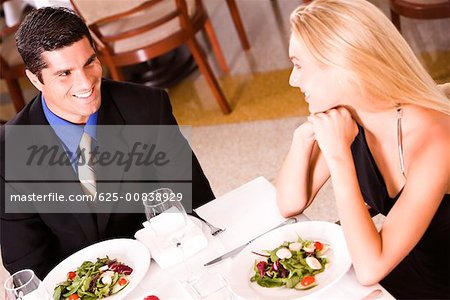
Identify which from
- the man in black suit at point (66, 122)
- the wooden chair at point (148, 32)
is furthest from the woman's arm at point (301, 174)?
the wooden chair at point (148, 32)

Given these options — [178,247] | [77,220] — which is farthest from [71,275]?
[77,220]

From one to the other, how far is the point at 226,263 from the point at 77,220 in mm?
642

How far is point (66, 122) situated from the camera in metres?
2.26

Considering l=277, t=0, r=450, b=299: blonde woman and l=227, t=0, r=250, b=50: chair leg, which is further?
l=227, t=0, r=250, b=50: chair leg

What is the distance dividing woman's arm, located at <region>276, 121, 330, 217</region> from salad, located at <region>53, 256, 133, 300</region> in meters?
0.46

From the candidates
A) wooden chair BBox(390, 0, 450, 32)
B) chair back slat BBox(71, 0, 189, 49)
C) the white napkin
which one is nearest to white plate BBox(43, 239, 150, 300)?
the white napkin

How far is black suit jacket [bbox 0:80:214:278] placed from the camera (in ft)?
7.31

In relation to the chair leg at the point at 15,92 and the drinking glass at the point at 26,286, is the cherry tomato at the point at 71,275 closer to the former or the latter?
the drinking glass at the point at 26,286

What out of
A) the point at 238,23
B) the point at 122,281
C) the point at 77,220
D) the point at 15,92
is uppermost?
the point at 122,281

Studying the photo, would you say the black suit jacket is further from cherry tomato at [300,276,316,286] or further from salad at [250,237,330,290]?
cherry tomato at [300,276,316,286]

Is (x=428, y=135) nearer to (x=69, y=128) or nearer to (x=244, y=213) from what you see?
(x=244, y=213)

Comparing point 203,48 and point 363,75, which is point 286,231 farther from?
point 203,48

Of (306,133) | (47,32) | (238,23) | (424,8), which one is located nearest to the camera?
(306,133)

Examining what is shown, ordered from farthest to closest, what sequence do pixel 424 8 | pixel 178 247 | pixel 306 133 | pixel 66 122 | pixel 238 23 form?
1. pixel 238 23
2. pixel 424 8
3. pixel 66 122
4. pixel 306 133
5. pixel 178 247
